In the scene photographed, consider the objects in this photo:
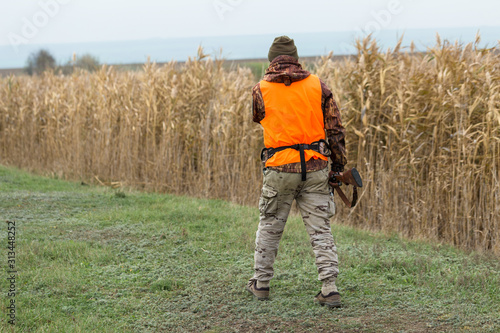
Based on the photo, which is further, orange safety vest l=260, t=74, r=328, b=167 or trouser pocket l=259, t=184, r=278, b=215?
trouser pocket l=259, t=184, r=278, b=215

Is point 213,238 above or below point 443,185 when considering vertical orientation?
below

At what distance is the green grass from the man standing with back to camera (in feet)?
1.74

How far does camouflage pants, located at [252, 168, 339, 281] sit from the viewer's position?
4281mm

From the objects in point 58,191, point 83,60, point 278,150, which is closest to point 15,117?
point 58,191

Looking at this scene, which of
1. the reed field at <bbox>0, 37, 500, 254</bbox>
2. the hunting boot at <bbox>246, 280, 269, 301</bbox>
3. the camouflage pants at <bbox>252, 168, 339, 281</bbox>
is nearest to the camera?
the camouflage pants at <bbox>252, 168, 339, 281</bbox>

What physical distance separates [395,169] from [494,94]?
5.26 feet

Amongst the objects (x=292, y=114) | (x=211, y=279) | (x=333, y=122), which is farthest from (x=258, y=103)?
(x=211, y=279)

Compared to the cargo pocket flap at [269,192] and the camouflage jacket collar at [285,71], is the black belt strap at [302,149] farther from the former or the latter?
the camouflage jacket collar at [285,71]

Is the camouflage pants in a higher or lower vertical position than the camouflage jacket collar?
lower

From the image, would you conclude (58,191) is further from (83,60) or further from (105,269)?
(83,60)

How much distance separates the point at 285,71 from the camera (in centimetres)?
423

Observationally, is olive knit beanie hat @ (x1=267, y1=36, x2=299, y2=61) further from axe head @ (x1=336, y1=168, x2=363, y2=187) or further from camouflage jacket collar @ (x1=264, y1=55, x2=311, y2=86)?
axe head @ (x1=336, y1=168, x2=363, y2=187)

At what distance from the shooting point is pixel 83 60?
108 feet

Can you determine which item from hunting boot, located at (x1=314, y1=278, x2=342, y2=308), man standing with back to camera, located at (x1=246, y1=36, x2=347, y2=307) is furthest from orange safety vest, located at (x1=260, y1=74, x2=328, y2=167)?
hunting boot, located at (x1=314, y1=278, x2=342, y2=308)
